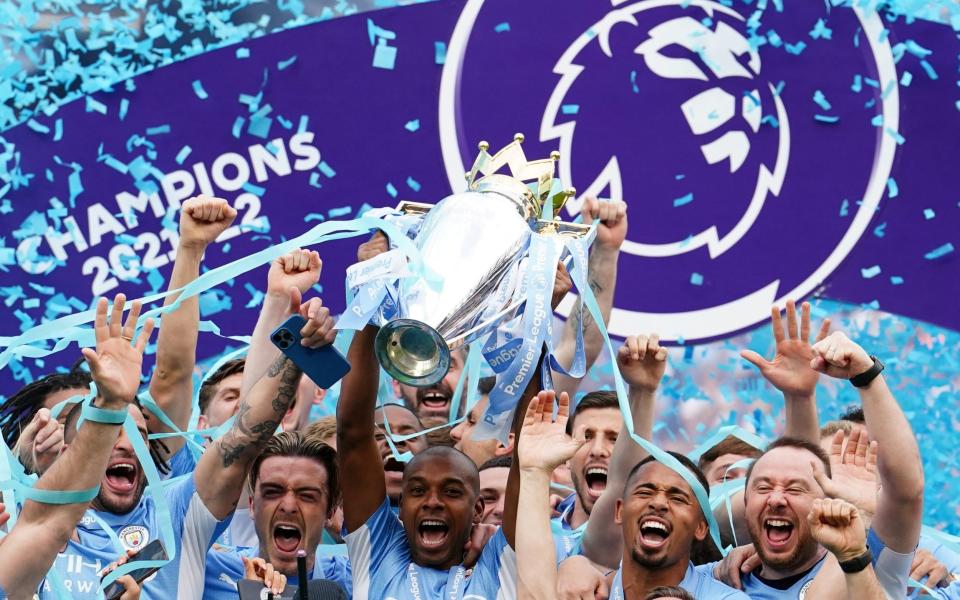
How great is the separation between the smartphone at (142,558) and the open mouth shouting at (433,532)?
0.73 m

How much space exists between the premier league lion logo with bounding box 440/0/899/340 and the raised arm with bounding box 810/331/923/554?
2225mm

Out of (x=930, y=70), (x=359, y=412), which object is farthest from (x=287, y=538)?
(x=930, y=70)

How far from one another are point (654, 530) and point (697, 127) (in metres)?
2.56

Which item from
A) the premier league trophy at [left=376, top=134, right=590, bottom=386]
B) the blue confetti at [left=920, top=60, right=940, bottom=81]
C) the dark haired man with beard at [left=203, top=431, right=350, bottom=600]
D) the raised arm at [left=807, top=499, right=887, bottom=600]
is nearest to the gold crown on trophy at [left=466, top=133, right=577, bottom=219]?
the premier league trophy at [left=376, top=134, right=590, bottom=386]

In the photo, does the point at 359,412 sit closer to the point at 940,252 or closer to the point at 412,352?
the point at 412,352

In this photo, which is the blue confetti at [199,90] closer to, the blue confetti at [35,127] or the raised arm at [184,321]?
the blue confetti at [35,127]

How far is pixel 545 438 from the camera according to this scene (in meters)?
4.51

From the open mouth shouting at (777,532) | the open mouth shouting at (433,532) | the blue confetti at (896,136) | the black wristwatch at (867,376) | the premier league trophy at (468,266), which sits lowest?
the open mouth shouting at (433,532)

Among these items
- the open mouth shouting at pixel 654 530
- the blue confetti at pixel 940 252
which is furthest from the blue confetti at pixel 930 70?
the open mouth shouting at pixel 654 530

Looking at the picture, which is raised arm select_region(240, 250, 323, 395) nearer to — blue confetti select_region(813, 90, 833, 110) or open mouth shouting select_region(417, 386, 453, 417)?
open mouth shouting select_region(417, 386, 453, 417)

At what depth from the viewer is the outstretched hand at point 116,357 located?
13.2 feet

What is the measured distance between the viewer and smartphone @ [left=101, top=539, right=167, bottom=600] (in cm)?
Answer: 446

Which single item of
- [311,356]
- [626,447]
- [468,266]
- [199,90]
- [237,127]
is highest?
[468,266]

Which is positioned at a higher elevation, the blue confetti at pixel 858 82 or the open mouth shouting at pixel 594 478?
the blue confetti at pixel 858 82
